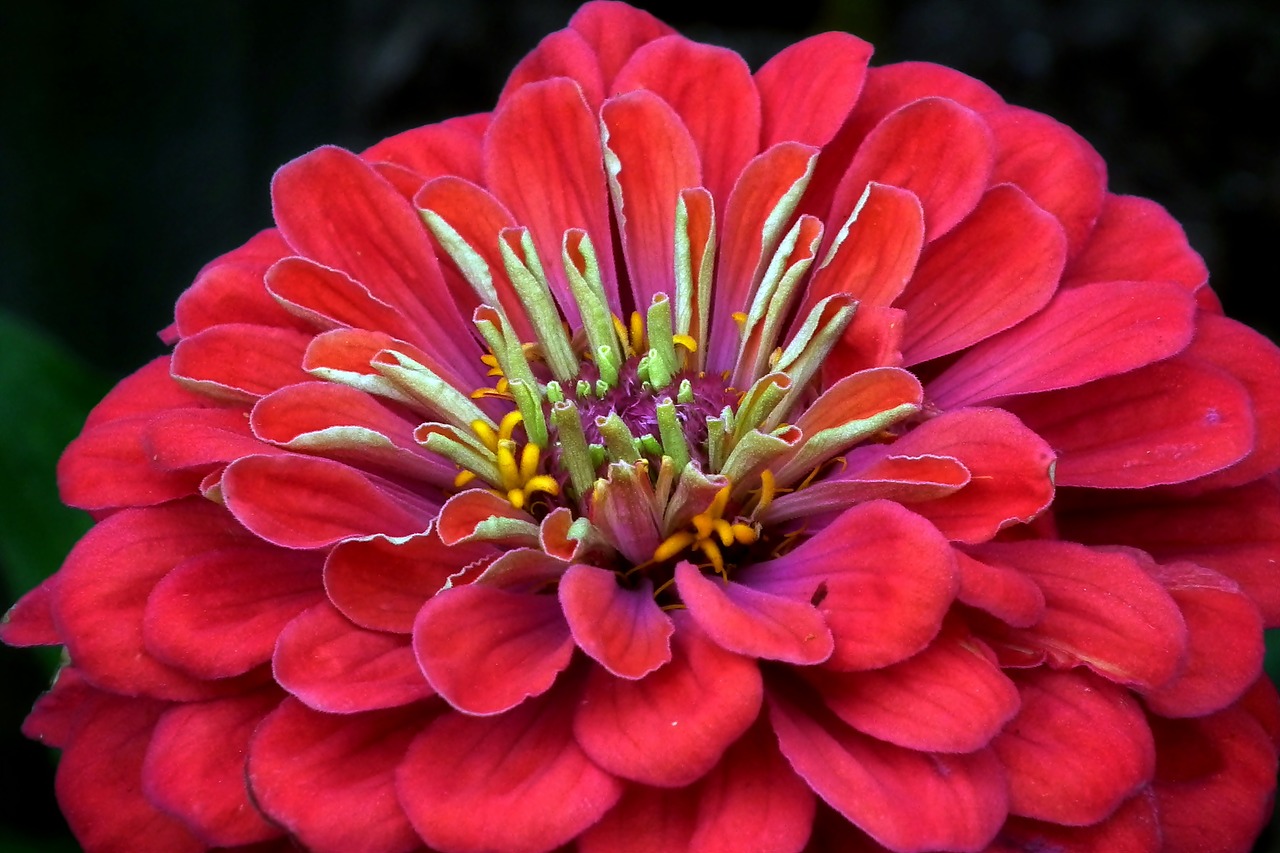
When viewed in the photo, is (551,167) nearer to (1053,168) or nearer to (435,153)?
(435,153)

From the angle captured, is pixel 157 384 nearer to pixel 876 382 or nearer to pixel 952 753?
pixel 876 382

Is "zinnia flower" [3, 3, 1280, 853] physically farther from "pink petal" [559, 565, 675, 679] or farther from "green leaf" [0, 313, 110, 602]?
"green leaf" [0, 313, 110, 602]

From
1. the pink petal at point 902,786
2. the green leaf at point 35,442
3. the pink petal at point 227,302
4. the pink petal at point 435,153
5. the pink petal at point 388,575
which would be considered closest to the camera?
the pink petal at point 902,786

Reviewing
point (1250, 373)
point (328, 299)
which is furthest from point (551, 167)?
point (1250, 373)

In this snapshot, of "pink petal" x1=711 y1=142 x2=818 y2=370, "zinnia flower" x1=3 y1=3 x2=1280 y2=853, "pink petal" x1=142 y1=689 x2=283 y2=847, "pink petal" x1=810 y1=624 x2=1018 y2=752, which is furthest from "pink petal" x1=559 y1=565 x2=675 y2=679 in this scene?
"pink petal" x1=711 y1=142 x2=818 y2=370

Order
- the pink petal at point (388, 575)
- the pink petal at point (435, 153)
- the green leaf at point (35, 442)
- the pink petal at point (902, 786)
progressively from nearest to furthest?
1. the pink petal at point (902, 786)
2. the pink petal at point (388, 575)
3. the pink petal at point (435, 153)
4. the green leaf at point (35, 442)

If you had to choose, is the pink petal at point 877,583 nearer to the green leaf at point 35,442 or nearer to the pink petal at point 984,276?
the pink petal at point 984,276

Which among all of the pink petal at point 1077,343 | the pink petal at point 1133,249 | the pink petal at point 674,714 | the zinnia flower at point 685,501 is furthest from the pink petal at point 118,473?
the pink petal at point 1133,249
